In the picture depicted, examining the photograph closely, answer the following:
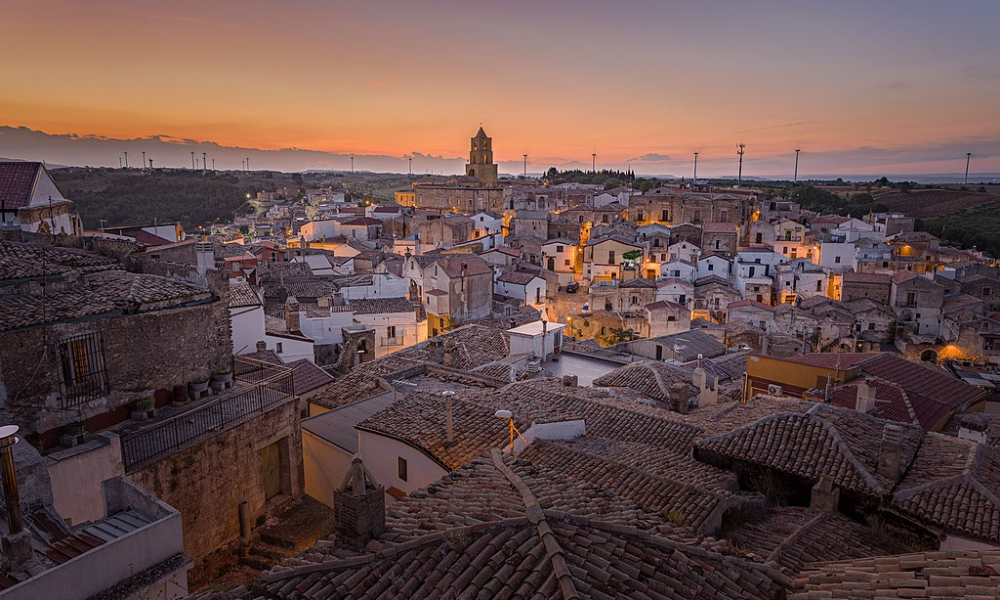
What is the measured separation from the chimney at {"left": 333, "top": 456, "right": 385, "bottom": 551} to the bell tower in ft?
261

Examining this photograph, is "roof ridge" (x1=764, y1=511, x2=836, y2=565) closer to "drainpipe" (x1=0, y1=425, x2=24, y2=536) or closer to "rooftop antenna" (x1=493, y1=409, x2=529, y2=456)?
"rooftop antenna" (x1=493, y1=409, x2=529, y2=456)

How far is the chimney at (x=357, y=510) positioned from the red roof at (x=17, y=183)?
1493 centimetres

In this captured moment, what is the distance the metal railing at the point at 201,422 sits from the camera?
8.83 m

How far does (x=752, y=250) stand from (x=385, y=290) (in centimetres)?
2846

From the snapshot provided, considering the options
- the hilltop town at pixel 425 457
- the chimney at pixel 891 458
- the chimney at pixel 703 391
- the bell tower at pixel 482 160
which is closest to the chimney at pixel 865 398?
the hilltop town at pixel 425 457

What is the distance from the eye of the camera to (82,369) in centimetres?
911

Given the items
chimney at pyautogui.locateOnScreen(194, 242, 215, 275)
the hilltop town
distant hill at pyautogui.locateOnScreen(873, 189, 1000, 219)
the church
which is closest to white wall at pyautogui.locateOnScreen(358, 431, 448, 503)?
the hilltop town

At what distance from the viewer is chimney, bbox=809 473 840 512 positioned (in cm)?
865

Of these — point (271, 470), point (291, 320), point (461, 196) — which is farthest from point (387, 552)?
point (461, 196)

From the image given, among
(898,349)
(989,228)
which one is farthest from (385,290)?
(989,228)

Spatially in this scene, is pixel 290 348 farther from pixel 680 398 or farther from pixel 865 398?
pixel 865 398

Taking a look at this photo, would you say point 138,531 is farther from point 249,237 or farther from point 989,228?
point 989,228

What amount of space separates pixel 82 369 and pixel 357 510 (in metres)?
6.51

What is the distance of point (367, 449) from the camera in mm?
10609
